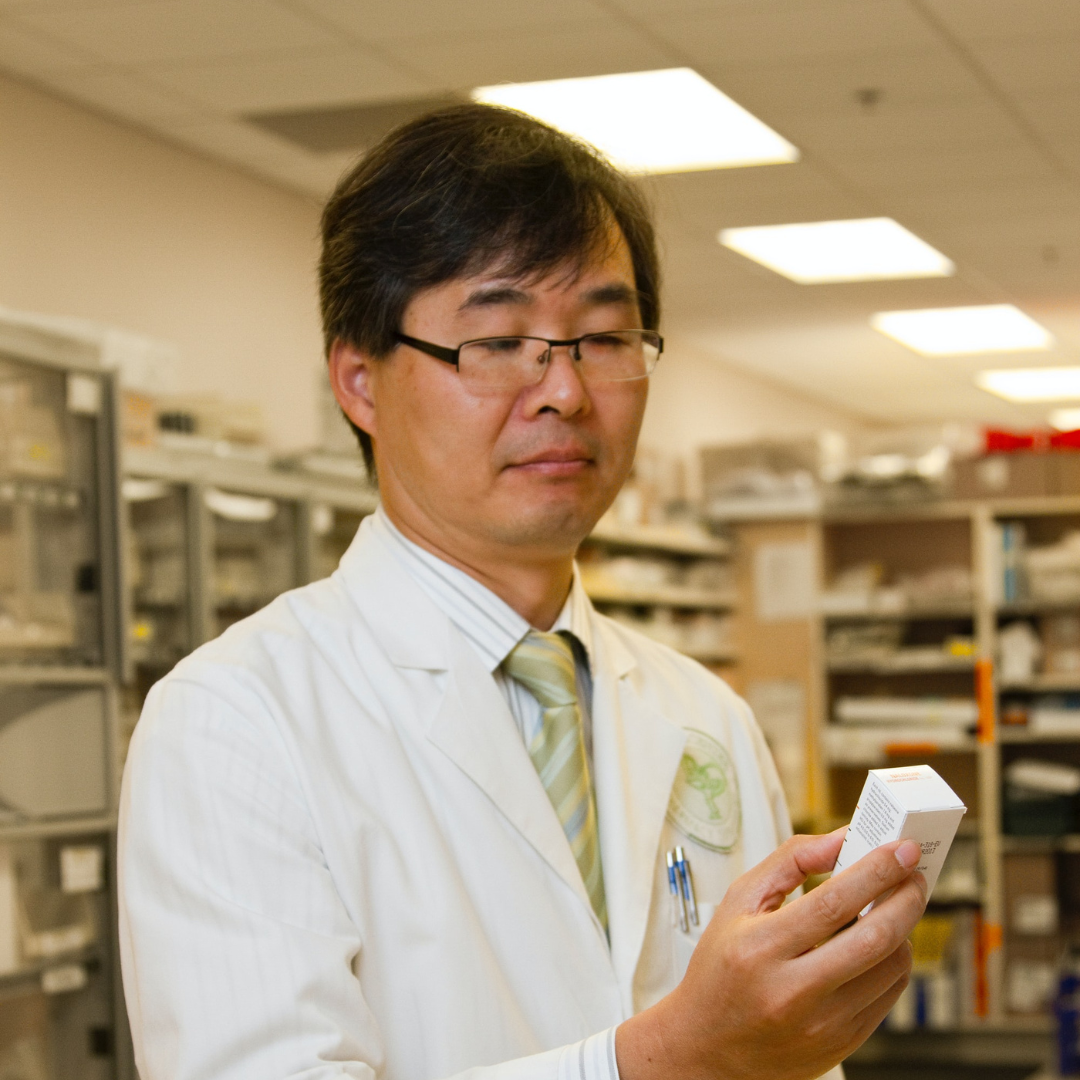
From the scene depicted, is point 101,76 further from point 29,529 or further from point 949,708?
point 949,708

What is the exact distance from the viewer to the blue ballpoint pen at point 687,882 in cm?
134

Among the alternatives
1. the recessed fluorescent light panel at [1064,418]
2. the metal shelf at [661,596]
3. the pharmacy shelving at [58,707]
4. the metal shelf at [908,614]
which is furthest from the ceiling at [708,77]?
the recessed fluorescent light panel at [1064,418]

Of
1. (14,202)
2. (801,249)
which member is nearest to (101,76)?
(14,202)

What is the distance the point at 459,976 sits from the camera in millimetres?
1152

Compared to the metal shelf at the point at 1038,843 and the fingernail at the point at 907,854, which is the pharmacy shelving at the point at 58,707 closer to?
the fingernail at the point at 907,854

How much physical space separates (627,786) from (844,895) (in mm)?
481

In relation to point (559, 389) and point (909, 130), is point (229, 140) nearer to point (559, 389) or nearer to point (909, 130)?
Answer: point (909, 130)

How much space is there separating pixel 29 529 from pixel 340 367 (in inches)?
105

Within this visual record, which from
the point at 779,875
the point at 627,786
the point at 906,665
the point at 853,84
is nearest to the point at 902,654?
the point at 906,665

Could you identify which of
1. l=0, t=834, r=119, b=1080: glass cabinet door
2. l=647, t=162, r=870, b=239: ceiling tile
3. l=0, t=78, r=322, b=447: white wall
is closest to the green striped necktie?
l=0, t=834, r=119, b=1080: glass cabinet door

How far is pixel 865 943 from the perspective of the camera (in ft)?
2.98

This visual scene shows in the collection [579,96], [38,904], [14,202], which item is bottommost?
[38,904]

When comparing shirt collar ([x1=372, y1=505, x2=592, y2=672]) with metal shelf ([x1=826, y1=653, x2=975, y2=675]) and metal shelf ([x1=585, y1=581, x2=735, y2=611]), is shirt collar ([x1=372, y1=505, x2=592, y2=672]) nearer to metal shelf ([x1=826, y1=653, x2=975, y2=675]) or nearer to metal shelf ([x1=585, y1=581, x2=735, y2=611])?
metal shelf ([x1=585, y1=581, x2=735, y2=611])

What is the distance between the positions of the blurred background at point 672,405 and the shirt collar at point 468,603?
1.97ft
